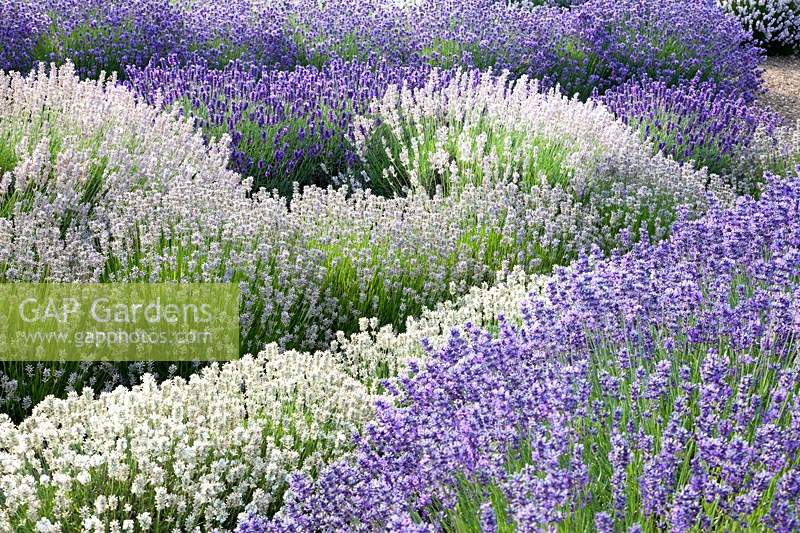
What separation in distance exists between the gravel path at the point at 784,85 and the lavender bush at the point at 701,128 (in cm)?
213

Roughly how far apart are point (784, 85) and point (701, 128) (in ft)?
13.2

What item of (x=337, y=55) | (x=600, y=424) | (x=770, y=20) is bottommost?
(x=600, y=424)

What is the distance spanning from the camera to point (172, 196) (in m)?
3.72

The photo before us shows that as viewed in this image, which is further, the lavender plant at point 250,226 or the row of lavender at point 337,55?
the row of lavender at point 337,55

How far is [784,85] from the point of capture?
9508 millimetres

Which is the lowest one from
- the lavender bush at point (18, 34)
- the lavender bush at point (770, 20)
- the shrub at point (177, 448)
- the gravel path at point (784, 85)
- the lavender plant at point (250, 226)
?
the shrub at point (177, 448)

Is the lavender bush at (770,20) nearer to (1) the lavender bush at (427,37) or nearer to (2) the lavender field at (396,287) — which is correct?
(1) the lavender bush at (427,37)

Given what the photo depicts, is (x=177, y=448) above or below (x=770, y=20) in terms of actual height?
below

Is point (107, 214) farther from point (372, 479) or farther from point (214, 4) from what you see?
point (214, 4)

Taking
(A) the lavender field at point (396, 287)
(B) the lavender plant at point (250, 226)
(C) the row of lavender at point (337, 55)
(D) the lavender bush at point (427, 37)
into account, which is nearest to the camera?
(A) the lavender field at point (396, 287)

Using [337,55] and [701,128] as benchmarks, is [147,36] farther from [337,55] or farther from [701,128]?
[701,128]

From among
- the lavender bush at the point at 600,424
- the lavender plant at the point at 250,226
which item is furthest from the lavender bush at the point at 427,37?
the lavender bush at the point at 600,424

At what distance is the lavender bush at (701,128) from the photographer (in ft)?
19.4

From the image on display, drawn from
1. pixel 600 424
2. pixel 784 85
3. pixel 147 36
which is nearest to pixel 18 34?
pixel 147 36
